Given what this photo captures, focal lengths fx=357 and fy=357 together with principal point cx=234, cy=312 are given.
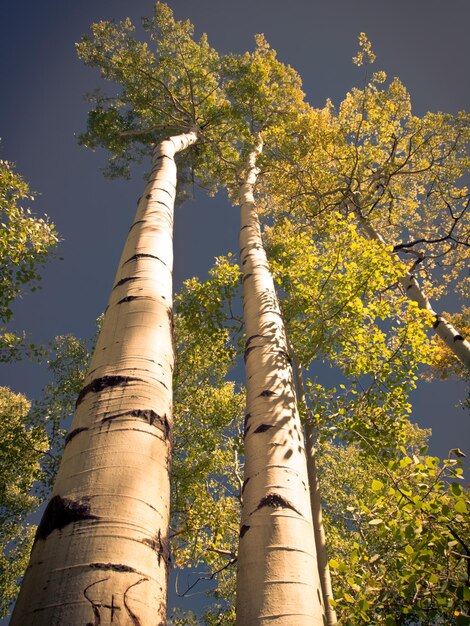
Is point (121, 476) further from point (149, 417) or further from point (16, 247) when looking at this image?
point (16, 247)

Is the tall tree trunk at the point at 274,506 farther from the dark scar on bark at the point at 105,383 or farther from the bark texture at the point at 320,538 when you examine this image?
the bark texture at the point at 320,538

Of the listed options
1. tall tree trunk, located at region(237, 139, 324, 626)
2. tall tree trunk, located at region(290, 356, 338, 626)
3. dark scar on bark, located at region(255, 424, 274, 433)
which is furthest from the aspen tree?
tall tree trunk, located at region(290, 356, 338, 626)

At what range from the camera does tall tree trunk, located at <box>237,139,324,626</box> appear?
1.73m

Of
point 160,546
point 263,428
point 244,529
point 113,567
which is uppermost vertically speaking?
point 263,428

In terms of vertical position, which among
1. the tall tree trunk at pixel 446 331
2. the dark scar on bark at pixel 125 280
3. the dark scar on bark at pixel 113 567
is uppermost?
the tall tree trunk at pixel 446 331

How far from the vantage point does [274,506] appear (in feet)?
6.89

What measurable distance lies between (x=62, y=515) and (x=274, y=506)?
3.97 feet

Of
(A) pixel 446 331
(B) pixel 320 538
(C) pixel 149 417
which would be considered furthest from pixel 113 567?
(A) pixel 446 331

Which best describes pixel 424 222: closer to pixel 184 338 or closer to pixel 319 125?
pixel 319 125

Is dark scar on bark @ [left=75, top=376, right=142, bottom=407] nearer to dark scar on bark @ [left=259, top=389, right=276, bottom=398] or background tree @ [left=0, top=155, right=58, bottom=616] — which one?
dark scar on bark @ [left=259, top=389, right=276, bottom=398]

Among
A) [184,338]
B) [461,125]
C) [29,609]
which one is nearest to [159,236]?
[29,609]

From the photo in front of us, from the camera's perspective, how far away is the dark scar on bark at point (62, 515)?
1.35 meters

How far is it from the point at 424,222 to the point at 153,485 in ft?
45.8

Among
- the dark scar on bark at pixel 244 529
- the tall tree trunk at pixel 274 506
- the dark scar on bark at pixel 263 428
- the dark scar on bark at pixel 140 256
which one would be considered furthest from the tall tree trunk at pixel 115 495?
the dark scar on bark at pixel 263 428
